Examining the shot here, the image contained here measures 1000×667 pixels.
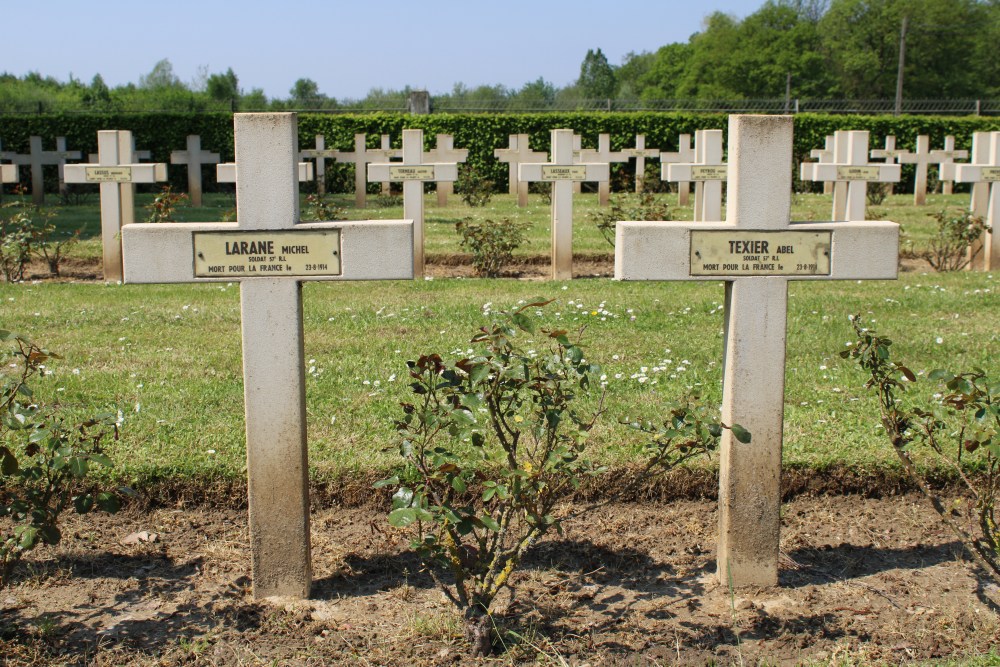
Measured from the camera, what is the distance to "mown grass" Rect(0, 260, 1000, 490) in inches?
181

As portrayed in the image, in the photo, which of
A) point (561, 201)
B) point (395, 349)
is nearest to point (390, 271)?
point (395, 349)

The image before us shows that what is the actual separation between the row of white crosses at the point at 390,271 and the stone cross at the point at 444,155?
1184 centimetres

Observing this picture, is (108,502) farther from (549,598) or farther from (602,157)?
(602,157)

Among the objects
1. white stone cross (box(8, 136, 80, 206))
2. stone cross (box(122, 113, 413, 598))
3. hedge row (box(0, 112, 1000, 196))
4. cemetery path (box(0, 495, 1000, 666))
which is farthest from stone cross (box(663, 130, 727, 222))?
white stone cross (box(8, 136, 80, 206))

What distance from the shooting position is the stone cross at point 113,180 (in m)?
11.2

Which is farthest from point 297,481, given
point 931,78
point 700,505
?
point 931,78

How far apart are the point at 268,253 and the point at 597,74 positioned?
93.1 metres

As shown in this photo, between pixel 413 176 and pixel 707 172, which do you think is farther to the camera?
pixel 707 172

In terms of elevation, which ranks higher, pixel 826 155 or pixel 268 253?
pixel 826 155

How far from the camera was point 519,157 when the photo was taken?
20828mm

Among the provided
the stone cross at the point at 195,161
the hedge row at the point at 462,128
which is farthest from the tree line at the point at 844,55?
the stone cross at the point at 195,161

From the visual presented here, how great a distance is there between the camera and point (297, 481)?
11.4 ft

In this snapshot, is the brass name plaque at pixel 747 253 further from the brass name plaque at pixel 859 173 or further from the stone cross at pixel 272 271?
the brass name plaque at pixel 859 173

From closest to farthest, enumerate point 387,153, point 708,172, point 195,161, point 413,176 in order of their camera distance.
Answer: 1. point 413,176
2. point 708,172
3. point 387,153
4. point 195,161
